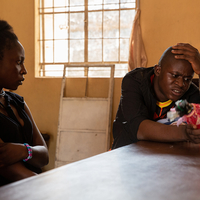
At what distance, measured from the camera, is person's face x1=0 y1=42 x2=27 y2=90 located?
4.24 feet

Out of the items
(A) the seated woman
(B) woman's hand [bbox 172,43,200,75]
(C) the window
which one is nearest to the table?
(A) the seated woman

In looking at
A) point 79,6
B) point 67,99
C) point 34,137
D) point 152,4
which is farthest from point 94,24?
point 34,137

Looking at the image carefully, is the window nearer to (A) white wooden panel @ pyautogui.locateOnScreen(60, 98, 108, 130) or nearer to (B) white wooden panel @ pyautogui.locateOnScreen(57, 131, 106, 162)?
(A) white wooden panel @ pyautogui.locateOnScreen(60, 98, 108, 130)

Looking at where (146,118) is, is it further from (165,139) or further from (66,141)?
(66,141)

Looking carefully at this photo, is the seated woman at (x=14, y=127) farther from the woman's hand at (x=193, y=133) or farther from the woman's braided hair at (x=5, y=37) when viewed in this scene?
the woman's hand at (x=193, y=133)

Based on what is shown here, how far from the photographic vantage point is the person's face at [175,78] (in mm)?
1500

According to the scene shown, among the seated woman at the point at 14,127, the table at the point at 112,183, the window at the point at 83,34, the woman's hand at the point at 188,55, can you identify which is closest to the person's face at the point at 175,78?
the woman's hand at the point at 188,55

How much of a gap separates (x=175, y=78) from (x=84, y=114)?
7.51 ft

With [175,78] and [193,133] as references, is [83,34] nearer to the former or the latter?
[175,78]

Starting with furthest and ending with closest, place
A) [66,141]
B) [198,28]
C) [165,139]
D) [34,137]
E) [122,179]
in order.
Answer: [66,141], [198,28], [34,137], [165,139], [122,179]

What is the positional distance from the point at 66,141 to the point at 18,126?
249 centimetres

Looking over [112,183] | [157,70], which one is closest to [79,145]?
[157,70]

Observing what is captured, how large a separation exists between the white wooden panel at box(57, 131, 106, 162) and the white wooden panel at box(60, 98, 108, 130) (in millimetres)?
101

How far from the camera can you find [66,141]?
374cm
